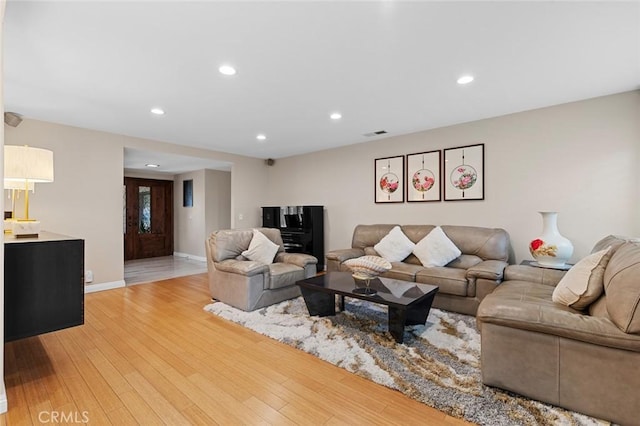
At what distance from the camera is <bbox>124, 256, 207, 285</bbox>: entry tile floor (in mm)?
5332

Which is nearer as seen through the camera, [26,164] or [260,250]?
[26,164]

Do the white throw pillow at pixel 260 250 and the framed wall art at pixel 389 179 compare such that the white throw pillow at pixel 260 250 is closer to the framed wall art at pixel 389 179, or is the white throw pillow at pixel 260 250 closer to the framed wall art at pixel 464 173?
the framed wall art at pixel 389 179

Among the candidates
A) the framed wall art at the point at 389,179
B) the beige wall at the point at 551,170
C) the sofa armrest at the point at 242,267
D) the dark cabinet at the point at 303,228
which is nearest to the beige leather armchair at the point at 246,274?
the sofa armrest at the point at 242,267

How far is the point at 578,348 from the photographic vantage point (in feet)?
5.47

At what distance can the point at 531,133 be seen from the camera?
3.68 meters

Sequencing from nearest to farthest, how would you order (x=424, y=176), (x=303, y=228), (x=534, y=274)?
(x=534, y=274) < (x=424, y=176) < (x=303, y=228)

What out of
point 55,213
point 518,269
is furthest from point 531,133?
point 55,213

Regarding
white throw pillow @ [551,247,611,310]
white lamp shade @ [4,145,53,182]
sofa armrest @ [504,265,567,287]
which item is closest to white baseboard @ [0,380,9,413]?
white lamp shade @ [4,145,53,182]

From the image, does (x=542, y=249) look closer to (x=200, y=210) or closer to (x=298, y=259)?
(x=298, y=259)

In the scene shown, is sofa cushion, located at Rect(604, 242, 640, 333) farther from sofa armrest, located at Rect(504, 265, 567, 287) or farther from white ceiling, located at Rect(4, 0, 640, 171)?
white ceiling, located at Rect(4, 0, 640, 171)

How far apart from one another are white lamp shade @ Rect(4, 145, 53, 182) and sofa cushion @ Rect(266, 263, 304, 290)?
2.27 metres

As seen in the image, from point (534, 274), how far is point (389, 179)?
254 centimetres

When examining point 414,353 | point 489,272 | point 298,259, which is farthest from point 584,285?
point 298,259

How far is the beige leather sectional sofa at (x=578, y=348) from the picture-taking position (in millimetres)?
1558
